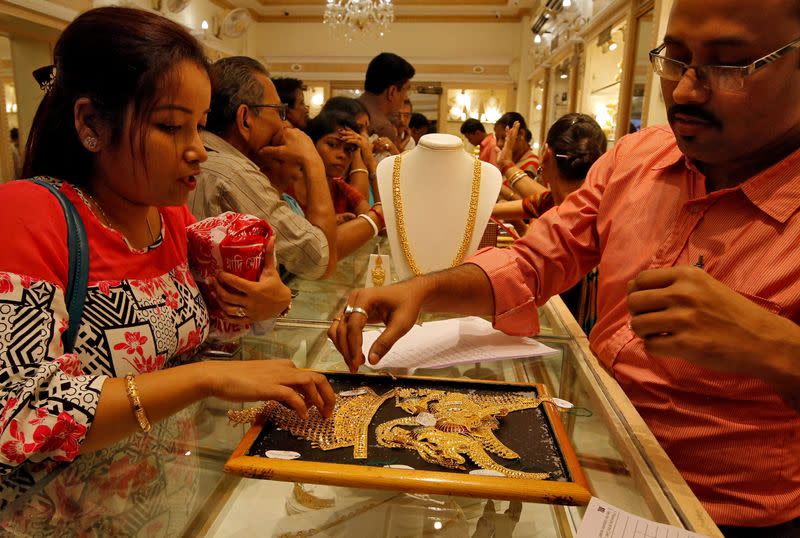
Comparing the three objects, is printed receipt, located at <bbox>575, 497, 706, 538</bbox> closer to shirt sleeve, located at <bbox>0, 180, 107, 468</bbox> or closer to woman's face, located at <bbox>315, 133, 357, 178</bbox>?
shirt sleeve, located at <bbox>0, 180, 107, 468</bbox>

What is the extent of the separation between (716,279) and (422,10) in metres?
10.6

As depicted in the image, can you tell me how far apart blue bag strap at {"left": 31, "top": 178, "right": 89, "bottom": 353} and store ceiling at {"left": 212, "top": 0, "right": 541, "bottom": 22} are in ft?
33.5

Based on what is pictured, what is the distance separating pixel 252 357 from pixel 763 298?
1003 mm

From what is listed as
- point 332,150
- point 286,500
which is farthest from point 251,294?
point 332,150

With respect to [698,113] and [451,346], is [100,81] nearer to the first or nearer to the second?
[451,346]

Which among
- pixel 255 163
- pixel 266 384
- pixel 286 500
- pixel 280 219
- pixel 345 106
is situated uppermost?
pixel 345 106

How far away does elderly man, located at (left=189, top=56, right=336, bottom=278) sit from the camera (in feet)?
5.33

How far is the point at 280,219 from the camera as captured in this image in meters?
1.74

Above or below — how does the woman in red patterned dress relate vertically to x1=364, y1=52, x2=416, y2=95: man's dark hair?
below

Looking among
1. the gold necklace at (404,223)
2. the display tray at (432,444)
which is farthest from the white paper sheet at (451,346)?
the gold necklace at (404,223)

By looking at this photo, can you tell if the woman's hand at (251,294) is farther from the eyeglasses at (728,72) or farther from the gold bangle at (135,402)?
the eyeglasses at (728,72)

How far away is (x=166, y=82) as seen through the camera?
3.12 ft

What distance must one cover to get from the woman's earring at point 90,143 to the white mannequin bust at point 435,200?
114cm

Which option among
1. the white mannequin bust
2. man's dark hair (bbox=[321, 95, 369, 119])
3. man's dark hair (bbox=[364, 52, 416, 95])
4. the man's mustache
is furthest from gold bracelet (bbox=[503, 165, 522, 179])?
the man's mustache
